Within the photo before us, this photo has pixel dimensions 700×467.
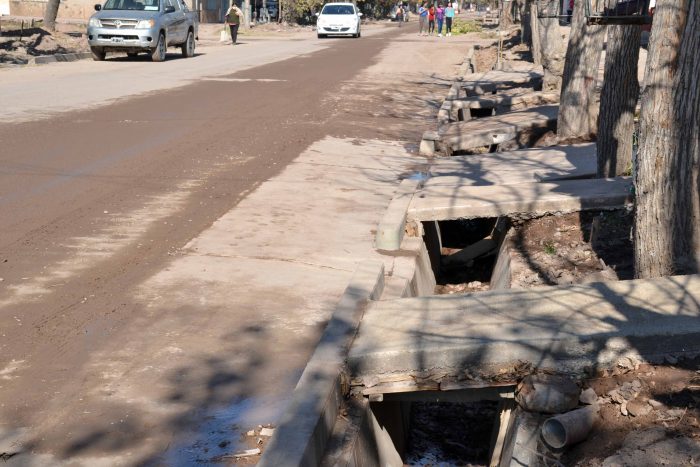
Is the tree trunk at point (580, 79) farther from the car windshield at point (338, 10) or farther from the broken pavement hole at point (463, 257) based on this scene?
the car windshield at point (338, 10)

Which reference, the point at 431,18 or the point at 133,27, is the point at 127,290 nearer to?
the point at 133,27

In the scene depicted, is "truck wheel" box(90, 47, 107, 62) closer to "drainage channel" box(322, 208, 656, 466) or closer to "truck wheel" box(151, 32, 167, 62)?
"truck wheel" box(151, 32, 167, 62)

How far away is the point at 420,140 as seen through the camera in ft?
44.8

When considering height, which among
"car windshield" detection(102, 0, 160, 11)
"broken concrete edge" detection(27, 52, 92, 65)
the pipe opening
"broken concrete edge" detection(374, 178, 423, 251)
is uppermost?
"car windshield" detection(102, 0, 160, 11)

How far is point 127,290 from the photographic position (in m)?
6.13

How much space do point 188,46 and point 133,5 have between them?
2975 mm

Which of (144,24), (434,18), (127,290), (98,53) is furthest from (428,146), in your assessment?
(434,18)

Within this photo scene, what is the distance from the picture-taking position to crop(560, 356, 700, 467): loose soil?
388cm

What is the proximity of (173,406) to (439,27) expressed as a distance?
162 ft

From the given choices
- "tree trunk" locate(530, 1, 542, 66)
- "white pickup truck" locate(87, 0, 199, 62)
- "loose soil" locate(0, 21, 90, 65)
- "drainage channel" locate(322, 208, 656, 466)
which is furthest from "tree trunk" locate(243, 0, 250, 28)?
"drainage channel" locate(322, 208, 656, 466)

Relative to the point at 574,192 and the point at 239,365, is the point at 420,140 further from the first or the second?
the point at 239,365

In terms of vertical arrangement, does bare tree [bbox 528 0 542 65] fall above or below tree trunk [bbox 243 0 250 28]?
above

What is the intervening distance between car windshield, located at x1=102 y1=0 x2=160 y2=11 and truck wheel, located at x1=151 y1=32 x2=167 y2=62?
785mm

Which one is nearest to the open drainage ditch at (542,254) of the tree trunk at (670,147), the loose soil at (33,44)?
the tree trunk at (670,147)
